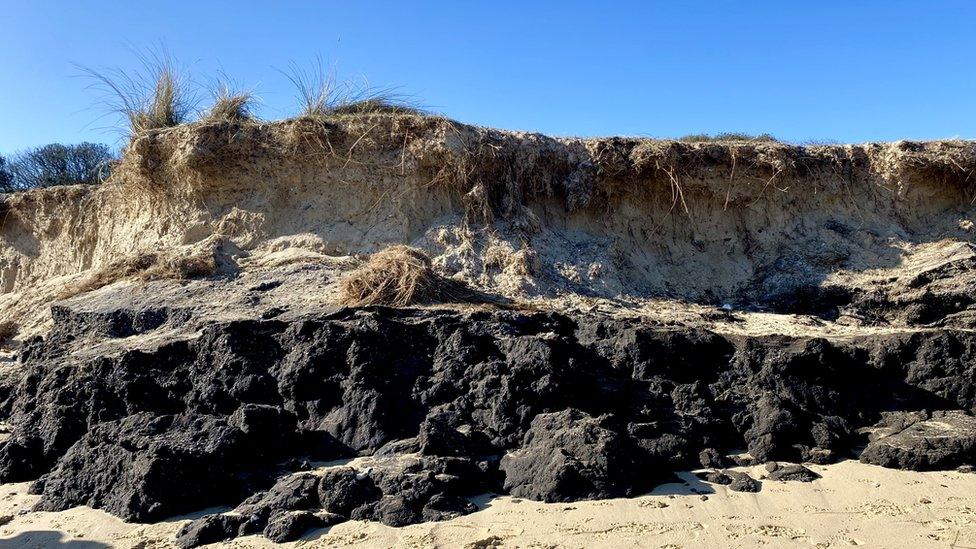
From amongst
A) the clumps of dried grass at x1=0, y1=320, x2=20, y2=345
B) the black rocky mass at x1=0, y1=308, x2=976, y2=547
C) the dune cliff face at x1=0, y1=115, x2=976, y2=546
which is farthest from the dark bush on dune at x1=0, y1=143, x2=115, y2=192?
the black rocky mass at x1=0, y1=308, x2=976, y2=547

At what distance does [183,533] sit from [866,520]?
11.7 ft

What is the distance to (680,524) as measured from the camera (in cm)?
412

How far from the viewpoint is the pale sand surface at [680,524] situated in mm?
3953

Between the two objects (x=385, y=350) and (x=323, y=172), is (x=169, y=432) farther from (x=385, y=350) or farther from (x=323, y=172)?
(x=323, y=172)

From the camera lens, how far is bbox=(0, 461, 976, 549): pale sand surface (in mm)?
3953

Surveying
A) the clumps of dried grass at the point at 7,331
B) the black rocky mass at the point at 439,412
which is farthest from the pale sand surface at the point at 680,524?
the clumps of dried grass at the point at 7,331

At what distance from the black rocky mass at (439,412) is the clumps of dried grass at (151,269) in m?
1.54

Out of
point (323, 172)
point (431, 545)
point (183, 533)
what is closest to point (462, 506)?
point (431, 545)

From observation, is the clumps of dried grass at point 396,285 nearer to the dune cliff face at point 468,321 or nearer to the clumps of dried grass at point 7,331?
the dune cliff face at point 468,321

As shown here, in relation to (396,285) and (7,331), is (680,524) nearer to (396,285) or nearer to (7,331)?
(396,285)

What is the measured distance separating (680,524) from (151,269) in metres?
5.99

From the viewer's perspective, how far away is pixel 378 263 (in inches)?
277

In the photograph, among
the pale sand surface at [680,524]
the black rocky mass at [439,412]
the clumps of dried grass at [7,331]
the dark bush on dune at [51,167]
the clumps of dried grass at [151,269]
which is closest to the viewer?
the pale sand surface at [680,524]

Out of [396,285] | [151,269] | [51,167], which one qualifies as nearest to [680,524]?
[396,285]
